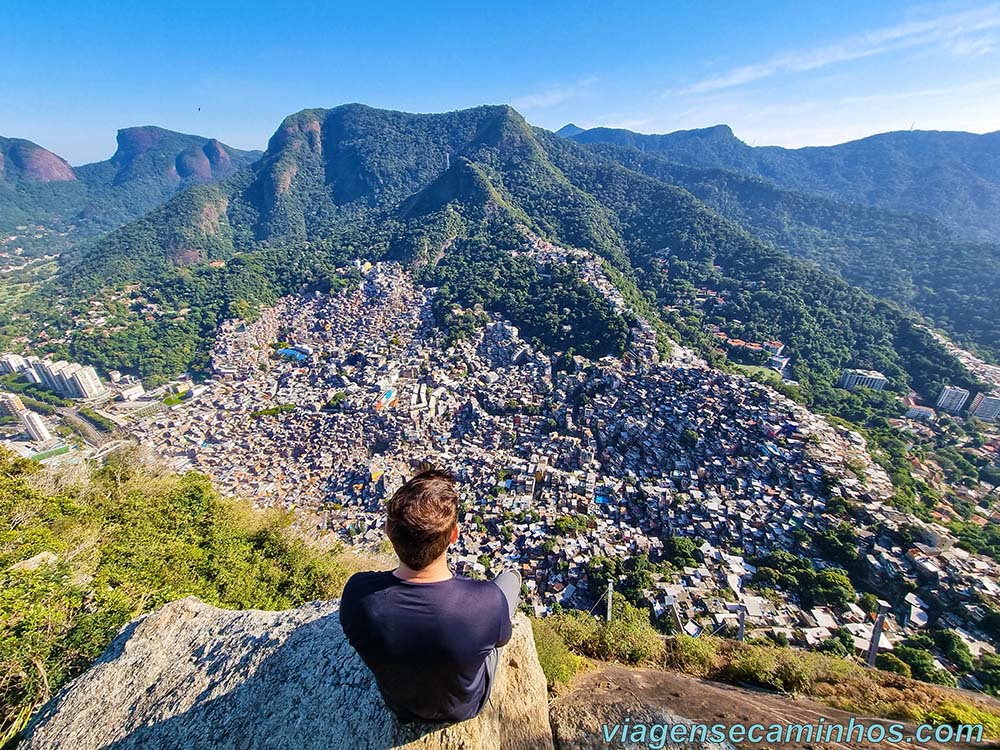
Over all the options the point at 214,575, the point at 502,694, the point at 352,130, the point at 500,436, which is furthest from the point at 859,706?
the point at 352,130

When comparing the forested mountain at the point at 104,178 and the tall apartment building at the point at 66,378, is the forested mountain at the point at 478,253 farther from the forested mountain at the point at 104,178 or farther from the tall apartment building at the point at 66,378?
the forested mountain at the point at 104,178

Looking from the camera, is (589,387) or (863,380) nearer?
(589,387)

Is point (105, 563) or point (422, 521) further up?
point (422, 521)

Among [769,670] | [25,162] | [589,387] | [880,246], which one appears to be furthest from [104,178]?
[880,246]

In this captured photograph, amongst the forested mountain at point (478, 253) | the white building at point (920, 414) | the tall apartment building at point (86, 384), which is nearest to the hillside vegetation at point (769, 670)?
the forested mountain at point (478, 253)

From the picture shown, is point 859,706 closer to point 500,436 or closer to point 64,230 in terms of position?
point 500,436

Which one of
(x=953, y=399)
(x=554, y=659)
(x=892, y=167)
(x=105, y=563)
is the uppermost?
(x=892, y=167)

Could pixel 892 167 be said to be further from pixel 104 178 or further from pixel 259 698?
pixel 104 178
